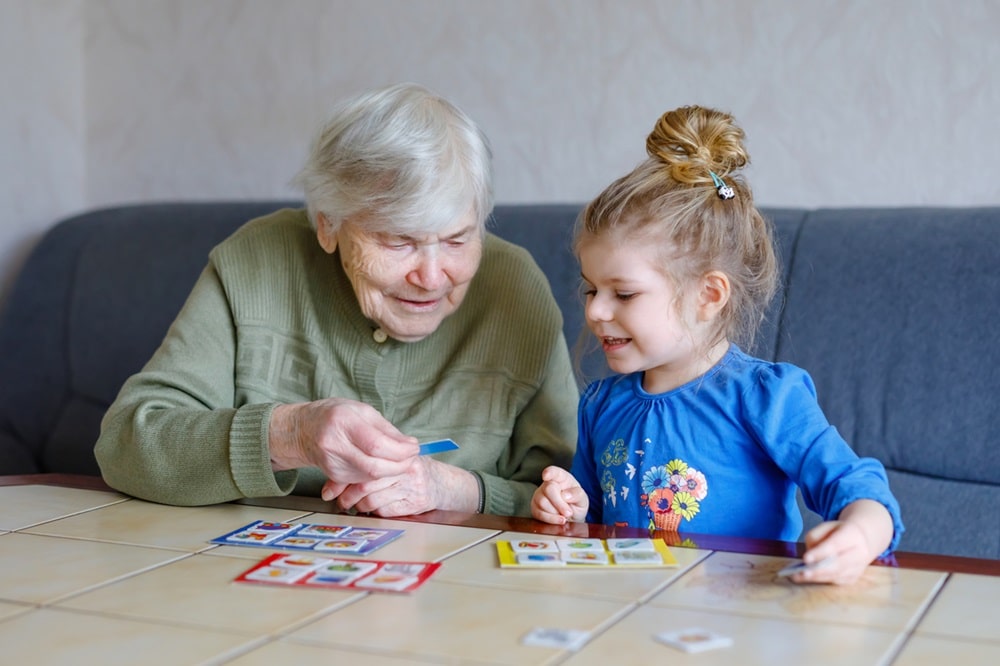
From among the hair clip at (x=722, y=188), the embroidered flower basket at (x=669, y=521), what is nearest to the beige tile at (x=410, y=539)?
the embroidered flower basket at (x=669, y=521)

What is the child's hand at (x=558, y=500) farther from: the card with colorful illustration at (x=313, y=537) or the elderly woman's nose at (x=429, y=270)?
the elderly woman's nose at (x=429, y=270)

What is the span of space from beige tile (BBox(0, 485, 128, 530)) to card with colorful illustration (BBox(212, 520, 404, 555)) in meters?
0.28

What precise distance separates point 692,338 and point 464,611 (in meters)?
0.67

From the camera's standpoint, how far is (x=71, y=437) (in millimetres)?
2742

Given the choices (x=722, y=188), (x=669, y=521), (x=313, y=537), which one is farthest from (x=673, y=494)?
(x=313, y=537)

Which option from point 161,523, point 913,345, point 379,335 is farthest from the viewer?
point 913,345

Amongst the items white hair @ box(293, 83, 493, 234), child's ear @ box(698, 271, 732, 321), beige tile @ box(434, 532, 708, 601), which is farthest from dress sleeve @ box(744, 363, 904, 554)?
white hair @ box(293, 83, 493, 234)

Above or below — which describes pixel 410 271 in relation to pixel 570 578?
above

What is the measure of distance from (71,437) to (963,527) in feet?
6.64

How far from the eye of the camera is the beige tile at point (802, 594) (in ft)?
3.23

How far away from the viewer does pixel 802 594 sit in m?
1.05

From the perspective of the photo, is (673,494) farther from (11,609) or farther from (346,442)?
(11,609)

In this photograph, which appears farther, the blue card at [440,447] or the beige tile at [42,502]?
the blue card at [440,447]

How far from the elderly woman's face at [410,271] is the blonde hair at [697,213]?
24cm
